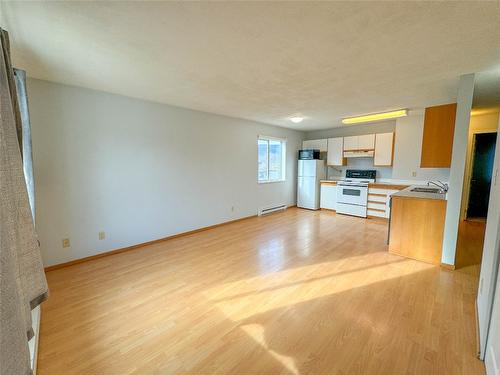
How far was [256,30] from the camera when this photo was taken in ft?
5.33

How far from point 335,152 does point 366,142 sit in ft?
2.61

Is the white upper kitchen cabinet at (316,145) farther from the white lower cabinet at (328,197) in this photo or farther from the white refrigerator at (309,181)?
the white lower cabinet at (328,197)

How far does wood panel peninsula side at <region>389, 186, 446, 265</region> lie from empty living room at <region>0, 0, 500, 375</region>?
2cm

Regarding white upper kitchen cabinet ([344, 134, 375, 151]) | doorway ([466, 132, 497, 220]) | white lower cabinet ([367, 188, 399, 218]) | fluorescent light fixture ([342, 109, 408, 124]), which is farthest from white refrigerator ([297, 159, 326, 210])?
doorway ([466, 132, 497, 220])

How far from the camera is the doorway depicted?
4766 mm

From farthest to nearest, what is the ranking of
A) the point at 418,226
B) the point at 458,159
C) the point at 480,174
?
the point at 480,174 < the point at 418,226 < the point at 458,159

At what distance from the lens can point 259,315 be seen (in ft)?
6.31

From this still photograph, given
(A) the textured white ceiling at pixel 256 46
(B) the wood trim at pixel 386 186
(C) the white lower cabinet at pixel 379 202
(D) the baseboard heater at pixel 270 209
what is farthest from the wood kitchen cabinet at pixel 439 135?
(D) the baseboard heater at pixel 270 209

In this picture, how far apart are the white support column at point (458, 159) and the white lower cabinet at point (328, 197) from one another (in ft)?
9.96

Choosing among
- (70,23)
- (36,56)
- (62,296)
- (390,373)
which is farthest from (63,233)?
(390,373)

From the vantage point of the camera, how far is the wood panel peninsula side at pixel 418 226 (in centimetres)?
288

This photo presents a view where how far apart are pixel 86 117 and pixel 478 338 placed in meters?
4.55

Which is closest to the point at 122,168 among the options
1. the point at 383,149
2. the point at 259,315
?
the point at 259,315

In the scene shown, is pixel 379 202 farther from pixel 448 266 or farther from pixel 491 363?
pixel 491 363
